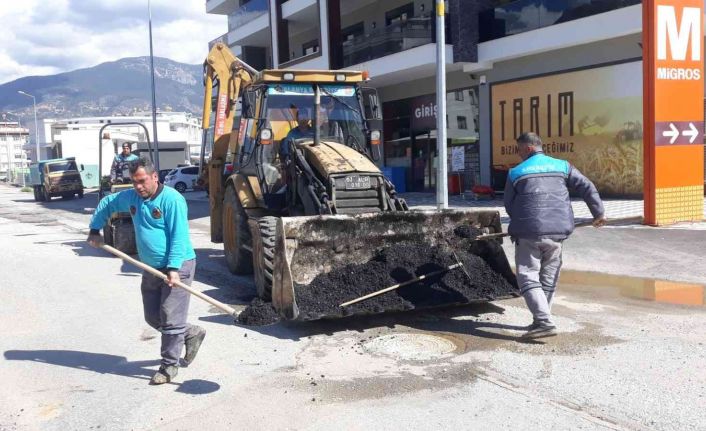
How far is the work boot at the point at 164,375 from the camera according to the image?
511cm

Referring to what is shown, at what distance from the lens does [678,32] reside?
12.5 m

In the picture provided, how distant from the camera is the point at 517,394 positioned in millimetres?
4672

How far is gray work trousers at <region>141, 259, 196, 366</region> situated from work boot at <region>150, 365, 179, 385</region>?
1.4 inches

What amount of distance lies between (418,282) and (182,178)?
→ 99.4ft

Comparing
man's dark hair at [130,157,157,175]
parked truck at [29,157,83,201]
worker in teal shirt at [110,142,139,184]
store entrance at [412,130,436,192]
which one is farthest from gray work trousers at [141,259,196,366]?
parked truck at [29,157,83,201]

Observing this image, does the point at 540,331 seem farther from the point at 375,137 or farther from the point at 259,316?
the point at 375,137

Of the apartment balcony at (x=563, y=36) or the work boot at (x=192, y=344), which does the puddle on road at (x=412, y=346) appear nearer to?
the work boot at (x=192, y=344)

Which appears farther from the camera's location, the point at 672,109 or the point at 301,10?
the point at 301,10

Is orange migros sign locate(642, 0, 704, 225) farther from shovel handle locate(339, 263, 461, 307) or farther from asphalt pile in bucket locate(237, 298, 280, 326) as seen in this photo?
asphalt pile in bucket locate(237, 298, 280, 326)

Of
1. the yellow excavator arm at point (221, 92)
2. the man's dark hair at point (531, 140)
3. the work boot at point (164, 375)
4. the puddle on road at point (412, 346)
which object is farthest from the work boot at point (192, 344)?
the yellow excavator arm at point (221, 92)

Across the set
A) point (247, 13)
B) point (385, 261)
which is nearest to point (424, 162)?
point (247, 13)

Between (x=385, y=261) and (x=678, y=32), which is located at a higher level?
(x=678, y=32)

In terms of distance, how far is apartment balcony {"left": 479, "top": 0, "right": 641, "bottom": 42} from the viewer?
16.5 m

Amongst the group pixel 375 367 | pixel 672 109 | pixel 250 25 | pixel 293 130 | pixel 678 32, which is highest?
pixel 250 25
